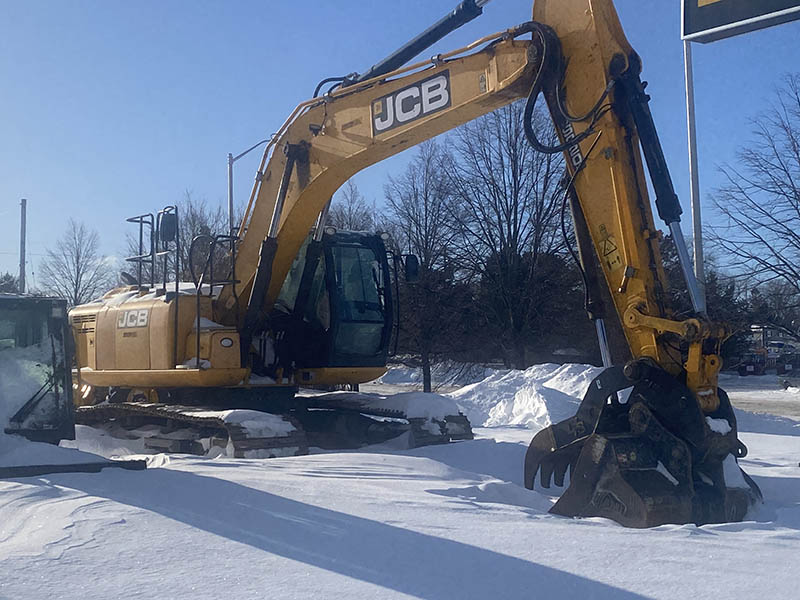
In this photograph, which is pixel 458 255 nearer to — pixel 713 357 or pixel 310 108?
pixel 310 108

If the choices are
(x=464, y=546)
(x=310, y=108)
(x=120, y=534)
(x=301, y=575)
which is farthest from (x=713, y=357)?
(x=310, y=108)

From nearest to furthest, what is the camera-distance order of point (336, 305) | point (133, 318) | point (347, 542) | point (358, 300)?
point (347, 542), point (336, 305), point (358, 300), point (133, 318)

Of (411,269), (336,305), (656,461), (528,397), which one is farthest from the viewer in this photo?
(528,397)

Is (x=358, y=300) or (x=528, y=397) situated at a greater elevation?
(x=358, y=300)

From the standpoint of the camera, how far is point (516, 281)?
25.0 meters

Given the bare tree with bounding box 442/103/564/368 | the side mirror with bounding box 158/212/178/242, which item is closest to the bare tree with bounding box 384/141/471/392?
the bare tree with bounding box 442/103/564/368

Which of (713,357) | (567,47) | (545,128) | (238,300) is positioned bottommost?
(713,357)

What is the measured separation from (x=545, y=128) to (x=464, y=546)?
793 inches

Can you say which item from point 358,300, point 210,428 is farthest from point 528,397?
point 210,428

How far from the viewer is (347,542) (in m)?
4.80

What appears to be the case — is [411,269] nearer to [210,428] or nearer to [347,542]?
[210,428]

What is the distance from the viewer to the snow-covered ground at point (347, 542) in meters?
4.04

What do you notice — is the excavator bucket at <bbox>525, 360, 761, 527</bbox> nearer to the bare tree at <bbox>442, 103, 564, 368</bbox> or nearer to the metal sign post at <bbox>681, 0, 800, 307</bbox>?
the metal sign post at <bbox>681, 0, 800, 307</bbox>

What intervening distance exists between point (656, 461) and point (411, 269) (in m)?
5.55
